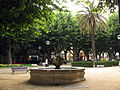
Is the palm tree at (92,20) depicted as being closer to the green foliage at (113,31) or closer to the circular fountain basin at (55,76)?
the green foliage at (113,31)

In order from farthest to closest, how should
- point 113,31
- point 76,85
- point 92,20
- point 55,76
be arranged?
point 113,31, point 92,20, point 55,76, point 76,85

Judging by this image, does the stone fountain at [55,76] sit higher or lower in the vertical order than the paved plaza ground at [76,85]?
higher

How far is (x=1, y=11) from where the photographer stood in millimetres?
7555

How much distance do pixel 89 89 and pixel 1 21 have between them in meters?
5.59

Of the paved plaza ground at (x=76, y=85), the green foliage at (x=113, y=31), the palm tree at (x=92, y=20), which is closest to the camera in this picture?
the paved plaza ground at (x=76, y=85)

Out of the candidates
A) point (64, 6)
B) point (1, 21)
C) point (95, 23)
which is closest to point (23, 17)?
point (1, 21)

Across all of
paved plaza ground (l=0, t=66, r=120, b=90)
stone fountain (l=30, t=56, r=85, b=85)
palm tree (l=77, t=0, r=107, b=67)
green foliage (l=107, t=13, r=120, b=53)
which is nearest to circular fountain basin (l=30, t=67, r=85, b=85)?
stone fountain (l=30, t=56, r=85, b=85)

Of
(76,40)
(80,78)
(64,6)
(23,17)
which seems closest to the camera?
(23,17)

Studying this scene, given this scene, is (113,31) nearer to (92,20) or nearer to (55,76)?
(92,20)

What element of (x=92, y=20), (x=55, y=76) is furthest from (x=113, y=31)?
(x=55, y=76)

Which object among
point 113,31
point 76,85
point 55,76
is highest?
point 113,31

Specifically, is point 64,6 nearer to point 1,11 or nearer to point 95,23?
point 1,11

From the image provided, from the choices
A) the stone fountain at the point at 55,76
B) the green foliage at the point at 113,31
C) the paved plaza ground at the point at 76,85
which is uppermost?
the green foliage at the point at 113,31

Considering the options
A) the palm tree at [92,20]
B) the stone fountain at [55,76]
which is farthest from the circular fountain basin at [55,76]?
the palm tree at [92,20]
